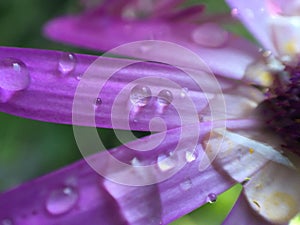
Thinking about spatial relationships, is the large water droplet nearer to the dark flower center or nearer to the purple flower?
the purple flower

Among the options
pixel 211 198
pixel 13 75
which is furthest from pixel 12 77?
pixel 211 198

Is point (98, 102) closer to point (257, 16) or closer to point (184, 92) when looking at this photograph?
point (184, 92)

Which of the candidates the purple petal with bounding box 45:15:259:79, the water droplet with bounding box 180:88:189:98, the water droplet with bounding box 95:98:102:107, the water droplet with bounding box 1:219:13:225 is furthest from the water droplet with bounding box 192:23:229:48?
the water droplet with bounding box 1:219:13:225

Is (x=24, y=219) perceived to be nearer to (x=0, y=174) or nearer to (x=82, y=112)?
(x=82, y=112)

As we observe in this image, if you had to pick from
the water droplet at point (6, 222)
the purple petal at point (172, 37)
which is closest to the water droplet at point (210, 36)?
the purple petal at point (172, 37)

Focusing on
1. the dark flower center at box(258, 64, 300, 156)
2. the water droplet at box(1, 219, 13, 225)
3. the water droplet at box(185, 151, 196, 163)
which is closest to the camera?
the water droplet at box(1, 219, 13, 225)

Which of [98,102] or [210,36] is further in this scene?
[210,36]

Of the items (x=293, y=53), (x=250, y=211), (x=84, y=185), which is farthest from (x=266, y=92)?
(x=84, y=185)
